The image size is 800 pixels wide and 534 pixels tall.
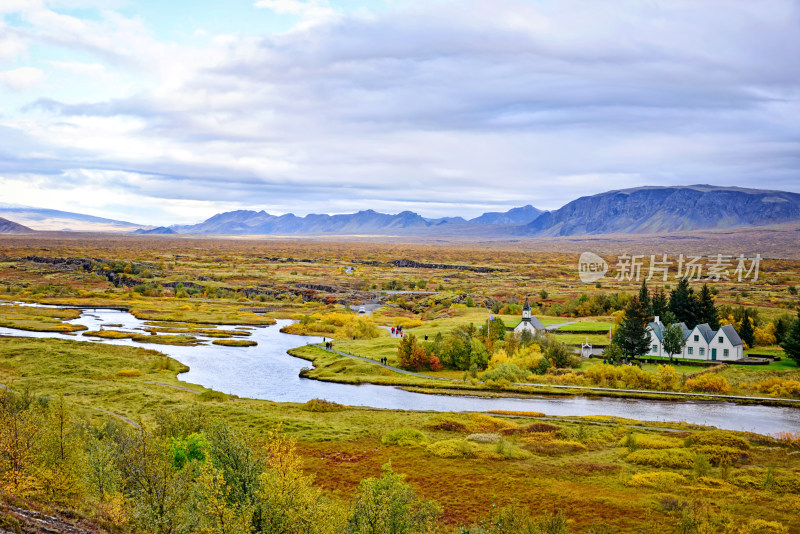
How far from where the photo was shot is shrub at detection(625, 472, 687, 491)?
3231 cm

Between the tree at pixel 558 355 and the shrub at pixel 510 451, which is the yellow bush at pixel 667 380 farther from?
the shrub at pixel 510 451

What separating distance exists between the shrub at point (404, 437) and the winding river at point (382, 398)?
33.0 feet

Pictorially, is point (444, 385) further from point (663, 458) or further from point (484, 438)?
point (663, 458)

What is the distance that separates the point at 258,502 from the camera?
17672 millimetres

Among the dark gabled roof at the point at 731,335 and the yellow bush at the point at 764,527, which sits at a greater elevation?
the dark gabled roof at the point at 731,335

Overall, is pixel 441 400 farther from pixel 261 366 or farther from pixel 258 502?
pixel 258 502

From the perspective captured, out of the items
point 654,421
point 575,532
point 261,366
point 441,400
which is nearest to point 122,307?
point 261,366

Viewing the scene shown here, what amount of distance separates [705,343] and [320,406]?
48.2m

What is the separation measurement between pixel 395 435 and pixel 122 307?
3536 inches

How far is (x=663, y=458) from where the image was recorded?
36.5 meters

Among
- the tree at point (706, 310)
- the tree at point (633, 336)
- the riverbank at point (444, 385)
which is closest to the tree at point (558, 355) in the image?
the tree at point (633, 336)

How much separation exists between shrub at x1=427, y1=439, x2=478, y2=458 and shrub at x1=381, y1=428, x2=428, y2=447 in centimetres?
158

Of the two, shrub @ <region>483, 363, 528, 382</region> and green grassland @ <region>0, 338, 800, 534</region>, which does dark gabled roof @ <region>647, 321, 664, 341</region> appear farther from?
green grassland @ <region>0, 338, 800, 534</region>

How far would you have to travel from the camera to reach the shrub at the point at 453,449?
128 ft
